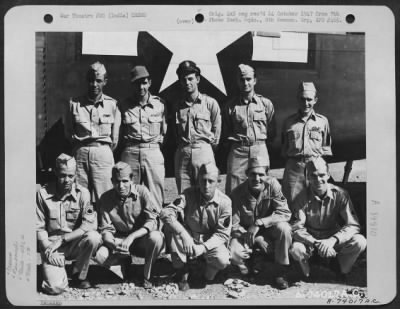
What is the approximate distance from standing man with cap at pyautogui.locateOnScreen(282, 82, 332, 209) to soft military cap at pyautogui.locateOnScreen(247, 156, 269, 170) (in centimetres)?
15

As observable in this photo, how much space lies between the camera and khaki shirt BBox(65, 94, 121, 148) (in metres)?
3.02

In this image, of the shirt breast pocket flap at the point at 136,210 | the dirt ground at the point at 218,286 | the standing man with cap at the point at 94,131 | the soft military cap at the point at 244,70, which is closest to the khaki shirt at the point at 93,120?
the standing man with cap at the point at 94,131

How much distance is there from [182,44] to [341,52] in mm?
941

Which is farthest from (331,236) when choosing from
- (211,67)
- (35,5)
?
(35,5)

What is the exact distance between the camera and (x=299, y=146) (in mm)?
3057

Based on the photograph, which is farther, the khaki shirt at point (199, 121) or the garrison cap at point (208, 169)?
the khaki shirt at point (199, 121)

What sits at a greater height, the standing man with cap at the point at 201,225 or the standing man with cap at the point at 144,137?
the standing man with cap at the point at 144,137

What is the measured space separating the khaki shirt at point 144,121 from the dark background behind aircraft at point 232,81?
0.07 metres

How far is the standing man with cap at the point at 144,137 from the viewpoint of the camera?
119 inches

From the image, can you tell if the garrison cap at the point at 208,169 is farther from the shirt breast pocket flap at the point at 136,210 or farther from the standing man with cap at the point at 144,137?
the shirt breast pocket flap at the point at 136,210

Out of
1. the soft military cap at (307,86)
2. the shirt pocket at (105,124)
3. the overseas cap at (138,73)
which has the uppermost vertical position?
the overseas cap at (138,73)

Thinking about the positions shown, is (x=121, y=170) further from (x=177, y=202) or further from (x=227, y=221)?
(x=227, y=221)

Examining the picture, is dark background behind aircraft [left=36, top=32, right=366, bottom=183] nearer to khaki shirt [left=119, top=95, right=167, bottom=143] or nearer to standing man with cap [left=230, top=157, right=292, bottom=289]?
khaki shirt [left=119, top=95, right=167, bottom=143]

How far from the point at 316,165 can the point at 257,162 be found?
0.34m
